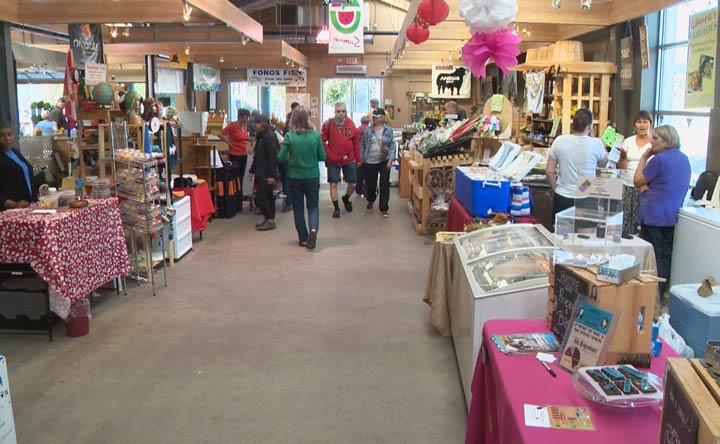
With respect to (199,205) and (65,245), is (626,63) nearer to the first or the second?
(199,205)

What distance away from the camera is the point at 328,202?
1155 centimetres

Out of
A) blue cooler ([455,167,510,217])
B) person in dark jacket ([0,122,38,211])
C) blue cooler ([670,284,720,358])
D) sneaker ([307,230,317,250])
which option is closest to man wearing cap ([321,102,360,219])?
sneaker ([307,230,317,250])

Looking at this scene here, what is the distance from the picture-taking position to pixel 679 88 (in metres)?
7.66

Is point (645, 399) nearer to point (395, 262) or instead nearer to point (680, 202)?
point (680, 202)

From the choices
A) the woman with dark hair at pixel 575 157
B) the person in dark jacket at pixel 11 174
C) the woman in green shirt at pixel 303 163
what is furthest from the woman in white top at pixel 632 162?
the person in dark jacket at pixel 11 174

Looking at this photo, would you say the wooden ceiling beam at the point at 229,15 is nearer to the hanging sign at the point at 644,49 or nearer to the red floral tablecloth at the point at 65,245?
the red floral tablecloth at the point at 65,245

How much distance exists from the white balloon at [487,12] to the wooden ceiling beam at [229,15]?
10.2 ft

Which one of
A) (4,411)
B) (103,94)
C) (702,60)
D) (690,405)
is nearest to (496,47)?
(702,60)

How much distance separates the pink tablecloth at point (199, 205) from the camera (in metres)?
7.91

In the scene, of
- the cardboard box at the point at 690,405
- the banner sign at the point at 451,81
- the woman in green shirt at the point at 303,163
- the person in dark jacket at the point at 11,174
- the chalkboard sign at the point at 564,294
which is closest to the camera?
the cardboard box at the point at 690,405

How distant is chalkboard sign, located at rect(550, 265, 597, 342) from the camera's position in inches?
98.0

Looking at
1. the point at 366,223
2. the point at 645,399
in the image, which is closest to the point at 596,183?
the point at 645,399

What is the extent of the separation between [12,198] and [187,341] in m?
2.18

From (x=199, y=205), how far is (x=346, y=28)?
4.24 meters
